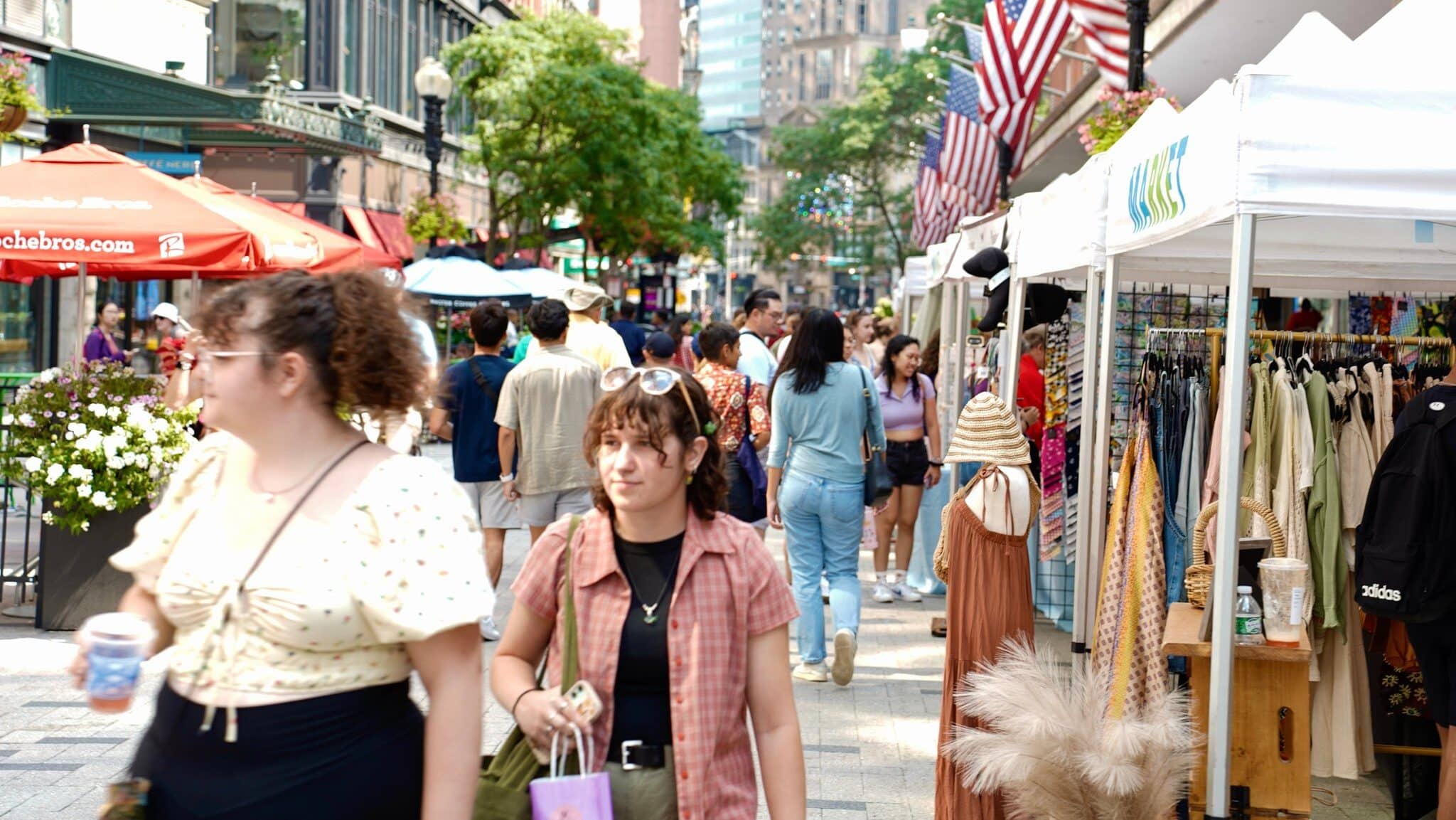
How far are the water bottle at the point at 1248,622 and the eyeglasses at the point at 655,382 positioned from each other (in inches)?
102

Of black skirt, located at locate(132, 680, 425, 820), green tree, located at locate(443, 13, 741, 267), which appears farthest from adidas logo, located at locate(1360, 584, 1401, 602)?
green tree, located at locate(443, 13, 741, 267)

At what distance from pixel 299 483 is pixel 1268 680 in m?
3.74

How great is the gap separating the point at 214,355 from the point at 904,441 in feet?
29.2

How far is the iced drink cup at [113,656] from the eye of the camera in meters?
2.71

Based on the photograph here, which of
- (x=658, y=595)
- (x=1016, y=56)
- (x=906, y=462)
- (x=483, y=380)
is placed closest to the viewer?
(x=658, y=595)

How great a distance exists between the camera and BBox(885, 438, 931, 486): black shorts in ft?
37.3

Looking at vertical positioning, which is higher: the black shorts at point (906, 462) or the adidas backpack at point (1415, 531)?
the adidas backpack at point (1415, 531)

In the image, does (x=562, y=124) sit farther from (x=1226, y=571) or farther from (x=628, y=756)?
(x=628, y=756)

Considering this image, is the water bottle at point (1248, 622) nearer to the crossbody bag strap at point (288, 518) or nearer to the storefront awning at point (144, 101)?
the crossbody bag strap at point (288, 518)

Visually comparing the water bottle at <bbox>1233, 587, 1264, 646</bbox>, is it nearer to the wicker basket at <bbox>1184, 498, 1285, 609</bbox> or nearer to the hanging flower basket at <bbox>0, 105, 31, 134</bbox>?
the wicker basket at <bbox>1184, 498, 1285, 609</bbox>

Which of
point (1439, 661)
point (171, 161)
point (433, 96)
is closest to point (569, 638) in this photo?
point (1439, 661)

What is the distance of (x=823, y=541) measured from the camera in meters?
8.62

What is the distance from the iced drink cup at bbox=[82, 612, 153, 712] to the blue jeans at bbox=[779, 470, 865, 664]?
231 inches

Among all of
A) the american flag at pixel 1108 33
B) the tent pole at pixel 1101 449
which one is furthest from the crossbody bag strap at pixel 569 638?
the american flag at pixel 1108 33
